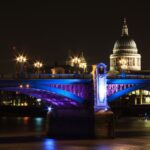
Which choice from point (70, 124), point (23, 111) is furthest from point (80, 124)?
point (23, 111)

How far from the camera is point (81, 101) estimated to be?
296ft

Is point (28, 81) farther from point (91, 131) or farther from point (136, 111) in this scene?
point (136, 111)

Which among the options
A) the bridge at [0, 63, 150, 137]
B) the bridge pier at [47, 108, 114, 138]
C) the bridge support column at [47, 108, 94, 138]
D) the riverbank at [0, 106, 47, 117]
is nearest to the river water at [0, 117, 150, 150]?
the bridge pier at [47, 108, 114, 138]

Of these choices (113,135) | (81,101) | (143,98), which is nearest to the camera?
(113,135)

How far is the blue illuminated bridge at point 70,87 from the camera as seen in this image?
87.4 metres

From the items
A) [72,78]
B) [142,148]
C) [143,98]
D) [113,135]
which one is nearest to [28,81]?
[72,78]

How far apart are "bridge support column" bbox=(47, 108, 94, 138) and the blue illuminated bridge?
3227 millimetres

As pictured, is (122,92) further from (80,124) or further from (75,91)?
(80,124)

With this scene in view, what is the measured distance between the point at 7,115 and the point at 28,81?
5474 centimetres

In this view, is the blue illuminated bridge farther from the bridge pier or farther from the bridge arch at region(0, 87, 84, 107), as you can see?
the bridge pier

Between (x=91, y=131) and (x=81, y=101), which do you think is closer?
(x=91, y=131)

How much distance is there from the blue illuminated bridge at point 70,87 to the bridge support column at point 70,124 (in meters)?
3.23

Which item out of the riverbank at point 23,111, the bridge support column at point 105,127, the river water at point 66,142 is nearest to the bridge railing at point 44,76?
the river water at point 66,142

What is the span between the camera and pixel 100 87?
3558 inches
